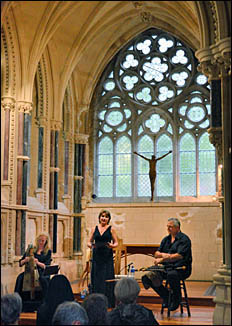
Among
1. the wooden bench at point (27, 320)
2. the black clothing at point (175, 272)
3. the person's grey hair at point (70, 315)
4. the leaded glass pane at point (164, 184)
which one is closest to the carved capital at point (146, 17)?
the leaded glass pane at point (164, 184)

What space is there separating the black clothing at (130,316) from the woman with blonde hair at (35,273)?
130 inches

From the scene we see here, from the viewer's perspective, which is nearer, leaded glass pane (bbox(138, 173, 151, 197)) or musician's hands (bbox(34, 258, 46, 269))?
musician's hands (bbox(34, 258, 46, 269))

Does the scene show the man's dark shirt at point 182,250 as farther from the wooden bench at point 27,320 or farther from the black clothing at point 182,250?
the wooden bench at point 27,320

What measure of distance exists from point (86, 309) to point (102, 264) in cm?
387

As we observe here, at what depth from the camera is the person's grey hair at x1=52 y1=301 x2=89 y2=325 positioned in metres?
3.98

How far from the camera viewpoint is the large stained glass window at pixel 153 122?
50.0ft

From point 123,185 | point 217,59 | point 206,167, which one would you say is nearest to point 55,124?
point 123,185

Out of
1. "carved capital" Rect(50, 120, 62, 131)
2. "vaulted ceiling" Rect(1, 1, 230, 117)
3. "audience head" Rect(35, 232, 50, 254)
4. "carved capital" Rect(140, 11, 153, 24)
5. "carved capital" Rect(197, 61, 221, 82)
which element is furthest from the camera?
"carved capital" Rect(140, 11, 153, 24)

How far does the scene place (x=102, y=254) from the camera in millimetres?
8180

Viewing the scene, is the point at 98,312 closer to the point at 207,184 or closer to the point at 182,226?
the point at 182,226

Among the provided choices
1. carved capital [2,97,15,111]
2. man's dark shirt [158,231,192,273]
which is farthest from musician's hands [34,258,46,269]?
carved capital [2,97,15,111]

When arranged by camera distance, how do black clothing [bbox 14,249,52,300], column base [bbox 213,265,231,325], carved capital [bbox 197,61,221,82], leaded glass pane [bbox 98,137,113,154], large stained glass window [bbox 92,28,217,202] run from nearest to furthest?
column base [bbox 213,265,231,325] < carved capital [bbox 197,61,221,82] < black clothing [bbox 14,249,52,300] < large stained glass window [bbox 92,28,217,202] < leaded glass pane [bbox 98,137,113,154]

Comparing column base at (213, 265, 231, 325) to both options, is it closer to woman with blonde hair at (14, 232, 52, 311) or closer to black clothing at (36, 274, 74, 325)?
black clothing at (36, 274, 74, 325)

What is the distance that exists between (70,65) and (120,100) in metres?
3.05
